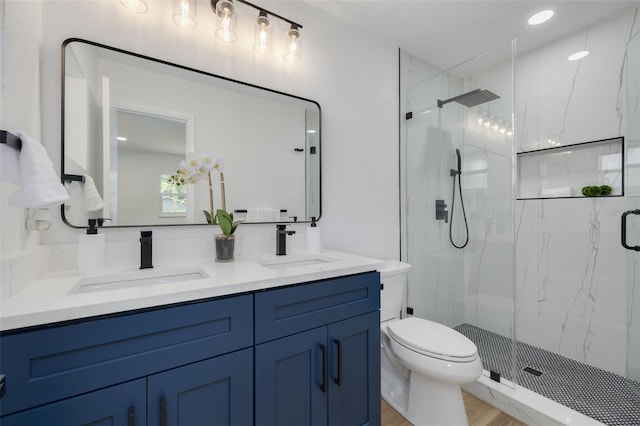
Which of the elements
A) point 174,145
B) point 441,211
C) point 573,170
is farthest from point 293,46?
point 573,170

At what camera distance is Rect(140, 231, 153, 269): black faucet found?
4.00ft

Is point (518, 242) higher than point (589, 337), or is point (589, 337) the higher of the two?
point (518, 242)

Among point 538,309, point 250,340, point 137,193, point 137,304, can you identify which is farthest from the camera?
point 538,309

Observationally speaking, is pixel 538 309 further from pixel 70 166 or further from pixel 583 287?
pixel 70 166

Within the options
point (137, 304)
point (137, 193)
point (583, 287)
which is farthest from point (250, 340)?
point (583, 287)

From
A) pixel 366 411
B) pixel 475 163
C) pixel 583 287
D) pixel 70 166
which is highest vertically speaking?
pixel 475 163

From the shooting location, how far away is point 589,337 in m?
2.08

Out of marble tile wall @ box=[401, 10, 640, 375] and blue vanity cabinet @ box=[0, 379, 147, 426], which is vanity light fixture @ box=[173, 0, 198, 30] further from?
marble tile wall @ box=[401, 10, 640, 375]

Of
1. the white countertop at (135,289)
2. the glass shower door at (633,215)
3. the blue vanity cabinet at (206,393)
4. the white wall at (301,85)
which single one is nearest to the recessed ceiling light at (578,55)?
the glass shower door at (633,215)

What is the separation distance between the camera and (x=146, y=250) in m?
1.23

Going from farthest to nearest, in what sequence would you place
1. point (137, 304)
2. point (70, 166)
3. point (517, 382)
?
point (517, 382) < point (70, 166) < point (137, 304)

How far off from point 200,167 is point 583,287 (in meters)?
2.74

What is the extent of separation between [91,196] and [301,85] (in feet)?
4.14

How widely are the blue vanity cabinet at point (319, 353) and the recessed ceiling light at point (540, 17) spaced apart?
2139 millimetres
